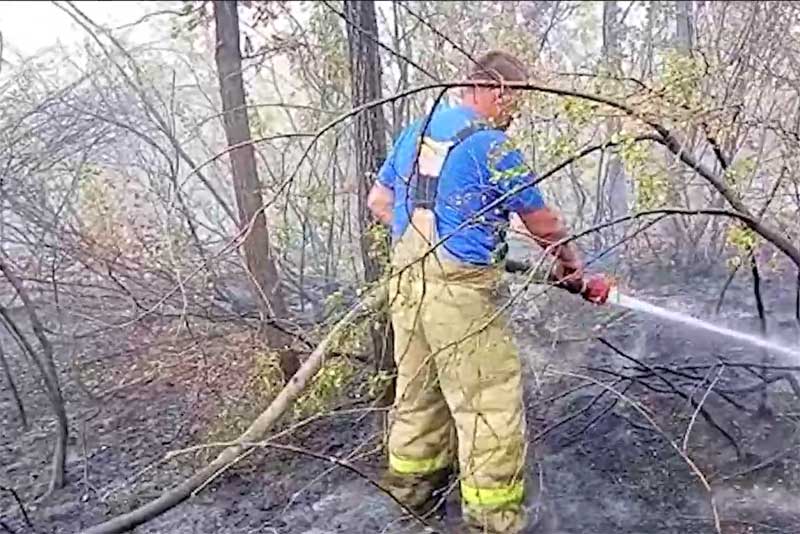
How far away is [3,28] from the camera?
4918 millimetres

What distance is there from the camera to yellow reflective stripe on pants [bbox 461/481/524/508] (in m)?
4.00

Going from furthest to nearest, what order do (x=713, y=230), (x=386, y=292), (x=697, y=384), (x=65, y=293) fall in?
(x=713, y=230) → (x=65, y=293) → (x=697, y=384) → (x=386, y=292)

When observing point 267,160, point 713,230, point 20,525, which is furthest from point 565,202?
point 20,525

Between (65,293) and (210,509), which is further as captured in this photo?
(65,293)

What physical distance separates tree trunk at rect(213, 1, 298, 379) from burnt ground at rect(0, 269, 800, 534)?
0.22 m

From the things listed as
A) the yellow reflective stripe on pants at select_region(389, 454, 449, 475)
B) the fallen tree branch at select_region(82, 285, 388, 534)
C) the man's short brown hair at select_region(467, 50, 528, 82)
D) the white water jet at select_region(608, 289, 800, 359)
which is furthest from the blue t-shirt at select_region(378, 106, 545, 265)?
the white water jet at select_region(608, 289, 800, 359)

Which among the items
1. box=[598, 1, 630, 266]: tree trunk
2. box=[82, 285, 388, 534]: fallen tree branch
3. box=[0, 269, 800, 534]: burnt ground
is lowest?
box=[0, 269, 800, 534]: burnt ground

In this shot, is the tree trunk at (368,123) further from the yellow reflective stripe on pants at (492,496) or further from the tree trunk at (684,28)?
the tree trunk at (684,28)

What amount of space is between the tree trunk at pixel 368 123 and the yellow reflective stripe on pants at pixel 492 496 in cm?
86

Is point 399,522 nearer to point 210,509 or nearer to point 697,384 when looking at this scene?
point 210,509

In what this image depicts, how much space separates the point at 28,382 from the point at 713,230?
394 centimetres

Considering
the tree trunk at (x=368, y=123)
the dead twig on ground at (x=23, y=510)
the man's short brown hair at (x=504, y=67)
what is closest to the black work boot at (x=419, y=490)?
the tree trunk at (x=368, y=123)

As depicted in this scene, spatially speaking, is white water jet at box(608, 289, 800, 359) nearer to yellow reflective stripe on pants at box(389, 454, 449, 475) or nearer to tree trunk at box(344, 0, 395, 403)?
tree trunk at box(344, 0, 395, 403)

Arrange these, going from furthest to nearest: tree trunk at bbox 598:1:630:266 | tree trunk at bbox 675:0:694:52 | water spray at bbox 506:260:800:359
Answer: tree trunk at bbox 675:0:694:52 → tree trunk at bbox 598:1:630:266 → water spray at bbox 506:260:800:359
